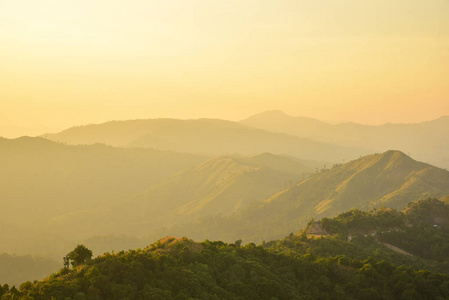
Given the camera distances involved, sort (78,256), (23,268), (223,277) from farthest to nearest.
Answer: (23,268), (78,256), (223,277)

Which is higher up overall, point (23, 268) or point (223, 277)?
point (223, 277)

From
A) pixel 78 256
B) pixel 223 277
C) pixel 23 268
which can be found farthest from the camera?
pixel 23 268

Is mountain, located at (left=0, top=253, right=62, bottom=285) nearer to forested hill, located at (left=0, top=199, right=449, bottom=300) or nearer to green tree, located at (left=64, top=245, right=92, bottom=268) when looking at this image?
green tree, located at (left=64, top=245, right=92, bottom=268)

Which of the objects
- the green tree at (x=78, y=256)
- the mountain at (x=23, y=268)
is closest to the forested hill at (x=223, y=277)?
the green tree at (x=78, y=256)

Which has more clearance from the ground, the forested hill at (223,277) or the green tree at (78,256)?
the green tree at (78,256)

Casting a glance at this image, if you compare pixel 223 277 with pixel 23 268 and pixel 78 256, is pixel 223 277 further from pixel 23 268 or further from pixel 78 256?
pixel 23 268

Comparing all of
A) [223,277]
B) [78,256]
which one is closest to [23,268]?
[78,256]

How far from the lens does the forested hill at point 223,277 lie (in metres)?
50.0

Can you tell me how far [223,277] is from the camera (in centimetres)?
6112

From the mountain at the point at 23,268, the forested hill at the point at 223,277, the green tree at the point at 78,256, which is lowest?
the mountain at the point at 23,268

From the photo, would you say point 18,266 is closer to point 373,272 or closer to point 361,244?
point 361,244

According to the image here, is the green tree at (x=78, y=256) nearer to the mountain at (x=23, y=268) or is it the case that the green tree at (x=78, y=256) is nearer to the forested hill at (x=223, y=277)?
the forested hill at (x=223, y=277)

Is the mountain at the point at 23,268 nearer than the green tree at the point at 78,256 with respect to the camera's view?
No

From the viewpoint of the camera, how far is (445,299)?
6141 centimetres
